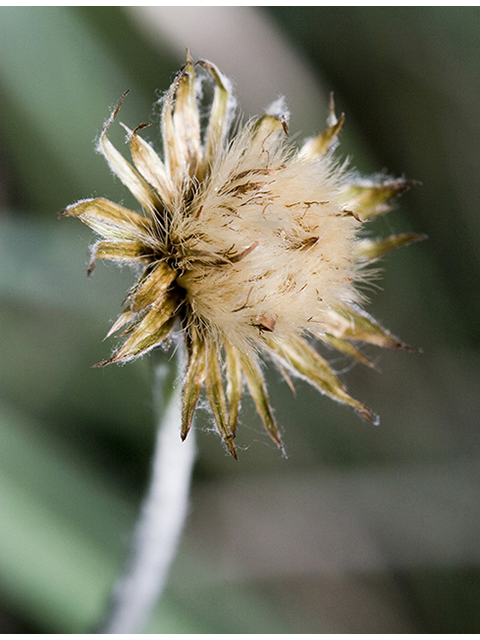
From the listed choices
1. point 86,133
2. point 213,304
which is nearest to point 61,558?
point 213,304

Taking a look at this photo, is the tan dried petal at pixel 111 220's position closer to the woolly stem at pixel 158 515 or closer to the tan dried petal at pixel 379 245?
the woolly stem at pixel 158 515

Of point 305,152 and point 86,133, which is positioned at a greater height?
point 86,133

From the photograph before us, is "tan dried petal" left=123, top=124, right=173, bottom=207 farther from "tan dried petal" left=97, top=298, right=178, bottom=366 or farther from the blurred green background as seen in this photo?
the blurred green background

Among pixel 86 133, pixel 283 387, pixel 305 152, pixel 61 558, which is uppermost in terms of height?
pixel 86 133

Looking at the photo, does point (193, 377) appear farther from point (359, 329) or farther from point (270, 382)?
point (270, 382)

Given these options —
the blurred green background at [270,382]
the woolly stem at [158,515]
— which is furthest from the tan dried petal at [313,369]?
the blurred green background at [270,382]

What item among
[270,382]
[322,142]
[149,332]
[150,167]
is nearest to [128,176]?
[150,167]

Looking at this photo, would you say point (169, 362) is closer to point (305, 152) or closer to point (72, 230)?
point (305, 152)
